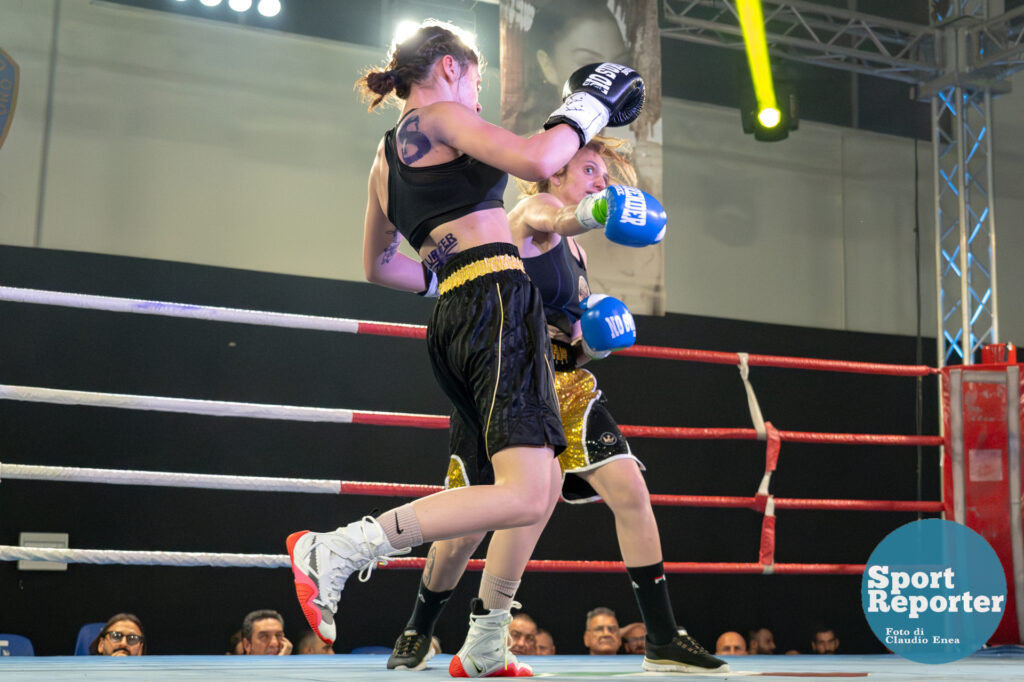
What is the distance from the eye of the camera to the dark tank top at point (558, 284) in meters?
2.40

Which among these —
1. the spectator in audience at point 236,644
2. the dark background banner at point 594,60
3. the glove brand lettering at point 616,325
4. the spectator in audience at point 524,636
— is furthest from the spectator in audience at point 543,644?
the glove brand lettering at point 616,325

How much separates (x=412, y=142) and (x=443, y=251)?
19 centimetres

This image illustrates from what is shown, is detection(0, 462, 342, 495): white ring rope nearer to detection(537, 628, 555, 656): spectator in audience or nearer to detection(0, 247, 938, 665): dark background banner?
detection(0, 247, 938, 665): dark background banner

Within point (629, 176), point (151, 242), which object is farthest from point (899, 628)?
point (151, 242)

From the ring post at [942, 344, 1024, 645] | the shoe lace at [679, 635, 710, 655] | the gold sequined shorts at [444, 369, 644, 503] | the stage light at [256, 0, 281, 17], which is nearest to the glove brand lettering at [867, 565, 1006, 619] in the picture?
the ring post at [942, 344, 1024, 645]

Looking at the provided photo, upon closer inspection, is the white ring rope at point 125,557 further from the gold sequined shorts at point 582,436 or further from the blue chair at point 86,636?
the blue chair at point 86,636

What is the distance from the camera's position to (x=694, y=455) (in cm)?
670

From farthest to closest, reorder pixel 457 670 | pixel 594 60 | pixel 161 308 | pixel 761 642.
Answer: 1. pixel 761 642
2. pixel 594 60
3. pixel 161 308
4. pixel 457 670

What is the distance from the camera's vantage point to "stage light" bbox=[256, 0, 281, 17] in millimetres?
6223

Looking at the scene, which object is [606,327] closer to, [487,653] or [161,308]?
[487,653]

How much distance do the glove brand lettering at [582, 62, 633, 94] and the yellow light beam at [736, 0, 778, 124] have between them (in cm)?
443

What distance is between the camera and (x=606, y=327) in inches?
91.4

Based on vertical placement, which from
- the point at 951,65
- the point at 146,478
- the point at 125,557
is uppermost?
the point at 951,65

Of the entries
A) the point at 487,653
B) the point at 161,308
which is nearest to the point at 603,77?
the point at 487,653
